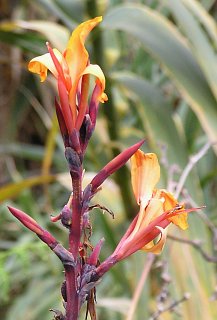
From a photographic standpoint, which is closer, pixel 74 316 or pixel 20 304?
pixel 74 316

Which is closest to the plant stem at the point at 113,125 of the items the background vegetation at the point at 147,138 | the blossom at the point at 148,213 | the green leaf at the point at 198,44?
the background vegetation at the point at 147,138

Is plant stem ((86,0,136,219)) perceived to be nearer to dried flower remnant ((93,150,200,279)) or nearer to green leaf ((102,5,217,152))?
green leaf ((102,5,217,152))

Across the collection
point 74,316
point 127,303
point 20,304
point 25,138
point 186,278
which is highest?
point 74,316

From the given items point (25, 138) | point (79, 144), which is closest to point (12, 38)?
point (79, 144)

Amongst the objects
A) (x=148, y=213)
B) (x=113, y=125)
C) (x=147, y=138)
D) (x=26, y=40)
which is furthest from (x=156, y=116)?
(x=148, y=213)

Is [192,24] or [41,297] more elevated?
[192,24]

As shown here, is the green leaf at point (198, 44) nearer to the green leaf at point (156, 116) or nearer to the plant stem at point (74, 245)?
the green leaf at point (156, 116)

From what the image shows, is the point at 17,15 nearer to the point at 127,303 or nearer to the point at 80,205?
the point at 127,303

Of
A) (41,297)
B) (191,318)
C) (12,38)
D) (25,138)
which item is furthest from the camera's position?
(25,138)
